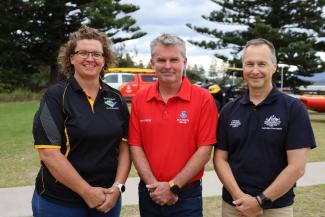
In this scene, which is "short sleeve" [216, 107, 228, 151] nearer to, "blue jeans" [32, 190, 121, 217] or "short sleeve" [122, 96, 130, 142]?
"short sleeve" [122, 96, 130, 142]

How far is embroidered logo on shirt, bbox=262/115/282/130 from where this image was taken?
311 cm

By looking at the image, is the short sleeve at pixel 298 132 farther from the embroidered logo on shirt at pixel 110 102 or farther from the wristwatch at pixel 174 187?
the embroidered logo on shirt at pixel 110 102

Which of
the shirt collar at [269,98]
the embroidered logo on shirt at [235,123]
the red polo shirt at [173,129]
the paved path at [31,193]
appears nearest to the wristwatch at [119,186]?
the red polo shirt at [173,129]

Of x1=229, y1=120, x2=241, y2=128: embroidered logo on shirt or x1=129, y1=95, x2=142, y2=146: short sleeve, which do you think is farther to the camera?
x1=129, y1=95, x2=142, y2=146: short sleeve

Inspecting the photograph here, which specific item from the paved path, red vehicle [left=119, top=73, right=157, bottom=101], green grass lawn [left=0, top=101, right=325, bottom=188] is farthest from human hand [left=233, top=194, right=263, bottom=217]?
red vehicle [left=119, top=73, right=157, bottom=101]

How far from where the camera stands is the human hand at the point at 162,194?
321 centimetres


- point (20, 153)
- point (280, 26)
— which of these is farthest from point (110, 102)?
point (280, 26)

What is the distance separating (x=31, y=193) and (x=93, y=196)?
3605 mm

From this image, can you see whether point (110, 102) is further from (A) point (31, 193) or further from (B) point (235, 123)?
(A) point (31, 193)

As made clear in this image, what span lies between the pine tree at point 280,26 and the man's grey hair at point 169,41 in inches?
930

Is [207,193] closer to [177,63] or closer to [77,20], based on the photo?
[177,63]

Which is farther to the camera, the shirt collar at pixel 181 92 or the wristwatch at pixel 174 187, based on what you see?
the shirt collar at pixel 181 92

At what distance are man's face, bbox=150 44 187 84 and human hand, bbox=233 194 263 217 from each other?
3.05 ft

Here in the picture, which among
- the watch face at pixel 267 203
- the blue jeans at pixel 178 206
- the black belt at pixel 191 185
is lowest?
the blue jeans at pixel 178 206
